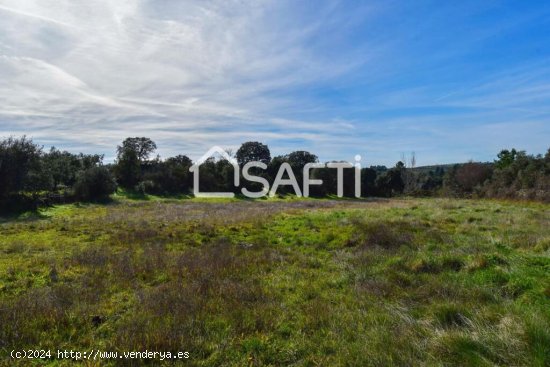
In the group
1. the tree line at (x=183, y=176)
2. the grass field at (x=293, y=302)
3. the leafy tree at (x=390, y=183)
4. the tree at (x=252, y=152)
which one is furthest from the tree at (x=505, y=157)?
the grass field at (x=293, y=302)

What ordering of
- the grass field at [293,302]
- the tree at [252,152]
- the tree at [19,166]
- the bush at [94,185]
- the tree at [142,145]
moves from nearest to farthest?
1. the grass field at [293,302]
2. the tree at [19,166]
3. the bush at [94,185]
4. the tree at [142,145]
5. the tree at [252,152]

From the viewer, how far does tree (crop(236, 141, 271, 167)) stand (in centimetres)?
7962

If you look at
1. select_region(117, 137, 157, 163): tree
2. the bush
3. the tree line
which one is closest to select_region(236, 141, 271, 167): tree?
the tree line

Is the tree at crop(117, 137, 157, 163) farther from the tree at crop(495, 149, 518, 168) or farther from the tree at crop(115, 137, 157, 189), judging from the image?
the tree at crop(495, 149, 518, 168)

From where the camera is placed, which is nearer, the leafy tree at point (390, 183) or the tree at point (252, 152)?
the leafy tree at point (390, 183)

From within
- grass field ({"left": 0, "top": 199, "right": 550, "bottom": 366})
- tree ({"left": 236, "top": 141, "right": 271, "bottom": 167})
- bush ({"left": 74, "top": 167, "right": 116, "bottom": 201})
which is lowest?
grass field ({"left": 0, "top": 199, "right": 550, "bottom": 366})

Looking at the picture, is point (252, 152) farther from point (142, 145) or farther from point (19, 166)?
point (19, 166)

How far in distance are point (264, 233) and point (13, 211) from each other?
971 inches

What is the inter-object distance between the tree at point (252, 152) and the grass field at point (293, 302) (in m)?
68.4

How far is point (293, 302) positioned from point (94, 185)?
40.0m

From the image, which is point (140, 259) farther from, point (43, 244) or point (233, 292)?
point (43, 244)

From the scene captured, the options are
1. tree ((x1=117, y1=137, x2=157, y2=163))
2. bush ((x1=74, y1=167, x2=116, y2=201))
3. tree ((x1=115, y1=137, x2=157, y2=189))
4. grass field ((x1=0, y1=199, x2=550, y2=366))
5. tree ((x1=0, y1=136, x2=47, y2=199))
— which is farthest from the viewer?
tree ((x1=117, y1=137, x2=157, y2=163))

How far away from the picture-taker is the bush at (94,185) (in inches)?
1531

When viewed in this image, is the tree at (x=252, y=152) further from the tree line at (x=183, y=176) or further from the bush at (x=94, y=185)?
the bush at (x=94, y=185)
